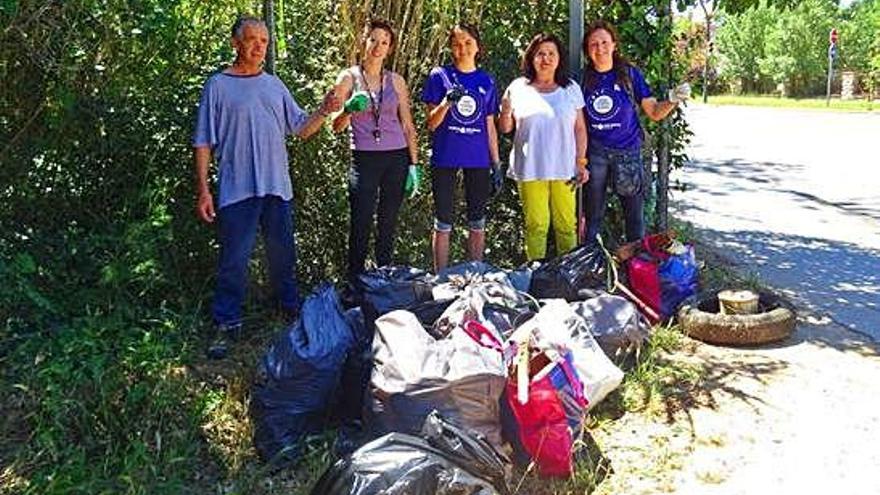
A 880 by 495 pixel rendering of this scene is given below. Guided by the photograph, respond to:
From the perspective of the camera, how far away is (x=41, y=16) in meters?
3.91

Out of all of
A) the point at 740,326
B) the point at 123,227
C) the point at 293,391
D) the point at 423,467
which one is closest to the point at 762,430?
the point at 740,326

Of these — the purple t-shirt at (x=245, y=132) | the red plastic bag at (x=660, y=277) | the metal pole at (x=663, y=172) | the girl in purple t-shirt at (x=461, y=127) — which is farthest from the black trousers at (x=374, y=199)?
the metal pole at (x=663, y=172)

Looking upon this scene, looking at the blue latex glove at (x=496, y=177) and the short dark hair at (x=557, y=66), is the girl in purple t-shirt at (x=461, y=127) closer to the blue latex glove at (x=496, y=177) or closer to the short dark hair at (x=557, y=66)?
the blue latex glove at (x=496, y=177)

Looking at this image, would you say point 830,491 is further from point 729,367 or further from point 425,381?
point 425,381

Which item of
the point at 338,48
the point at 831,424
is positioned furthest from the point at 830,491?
the point at 338,48

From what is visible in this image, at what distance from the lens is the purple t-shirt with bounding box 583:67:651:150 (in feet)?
17.4

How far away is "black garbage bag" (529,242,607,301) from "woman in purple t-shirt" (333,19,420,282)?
0.92m

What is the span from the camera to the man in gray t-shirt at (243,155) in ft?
14.0

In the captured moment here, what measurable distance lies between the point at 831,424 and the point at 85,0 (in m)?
3.96

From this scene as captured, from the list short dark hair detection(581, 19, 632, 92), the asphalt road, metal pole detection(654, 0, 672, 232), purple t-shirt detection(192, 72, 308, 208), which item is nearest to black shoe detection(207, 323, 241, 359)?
purple t-shirt detection(192, 72, 308, 208)

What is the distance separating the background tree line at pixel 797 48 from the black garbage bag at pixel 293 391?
43.2m

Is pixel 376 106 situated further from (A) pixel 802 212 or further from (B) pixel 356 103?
(A) pixel 802 212

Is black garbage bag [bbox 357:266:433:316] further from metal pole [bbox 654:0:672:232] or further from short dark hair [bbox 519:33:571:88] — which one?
metal pole [bbox 654:0:672:232]

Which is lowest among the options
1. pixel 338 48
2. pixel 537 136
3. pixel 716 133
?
pixel 716 133
